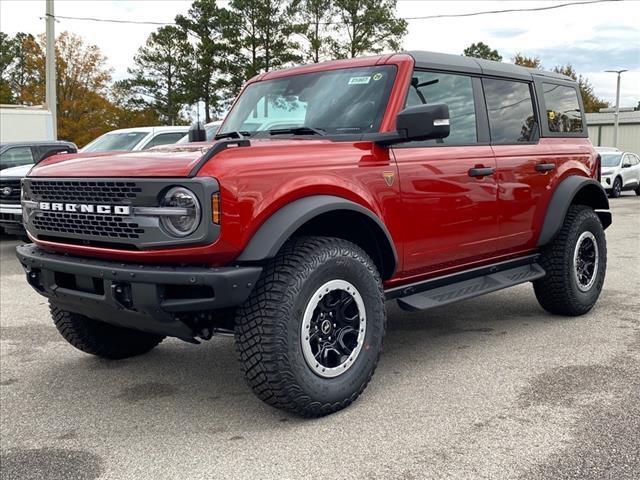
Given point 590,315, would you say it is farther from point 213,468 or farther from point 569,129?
point 213,468

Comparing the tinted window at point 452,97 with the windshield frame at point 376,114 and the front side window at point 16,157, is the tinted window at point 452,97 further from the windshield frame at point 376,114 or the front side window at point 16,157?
the front side window at point 16,157

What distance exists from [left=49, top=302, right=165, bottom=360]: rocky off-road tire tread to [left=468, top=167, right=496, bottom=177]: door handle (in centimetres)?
245

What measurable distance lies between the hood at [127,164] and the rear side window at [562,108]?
3247 mm

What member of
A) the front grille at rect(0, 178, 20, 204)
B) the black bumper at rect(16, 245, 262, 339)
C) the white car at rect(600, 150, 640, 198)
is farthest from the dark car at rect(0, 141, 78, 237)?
the white car at rect(600, 150, 640, 198)

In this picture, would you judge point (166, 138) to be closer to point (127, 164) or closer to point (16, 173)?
point (16, 173)

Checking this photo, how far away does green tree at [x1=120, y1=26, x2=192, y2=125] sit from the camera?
50.4 m

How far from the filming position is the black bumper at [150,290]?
3184mm

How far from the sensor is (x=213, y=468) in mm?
3072

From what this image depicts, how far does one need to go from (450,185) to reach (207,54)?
45488mm

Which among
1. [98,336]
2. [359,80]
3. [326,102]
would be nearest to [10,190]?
[98,336]

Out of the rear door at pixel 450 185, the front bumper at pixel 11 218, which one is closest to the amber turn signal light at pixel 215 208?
the rear door at pixel 450 185

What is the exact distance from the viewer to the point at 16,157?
1201 centimetres

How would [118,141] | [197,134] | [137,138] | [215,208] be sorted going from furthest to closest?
[118,141]
[137,138]
[197,134]
[215,208]

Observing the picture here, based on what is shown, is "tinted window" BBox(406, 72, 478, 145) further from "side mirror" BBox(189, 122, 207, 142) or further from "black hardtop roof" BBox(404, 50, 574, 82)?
"side mirror" BBox(189, 122, 207, 142)
